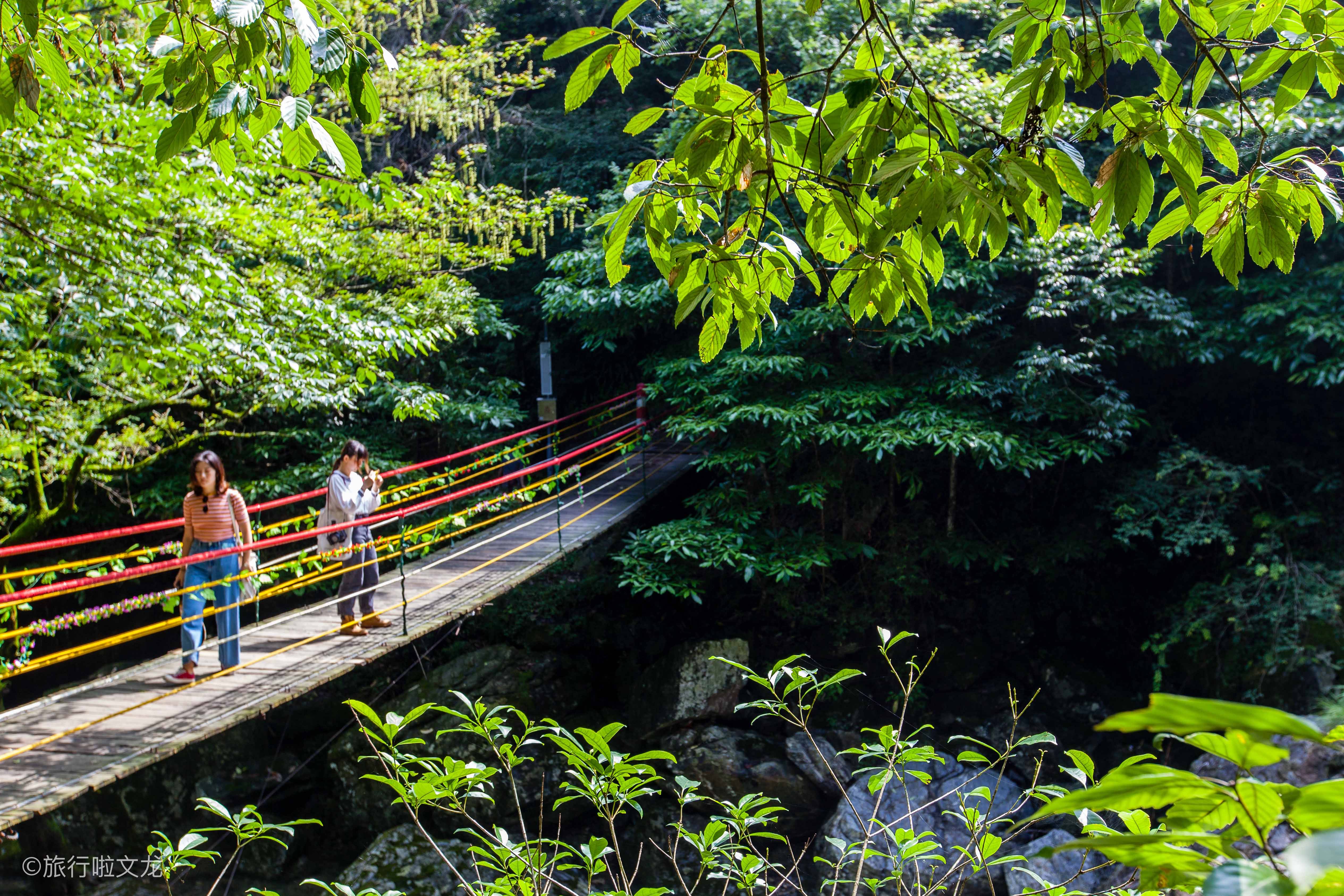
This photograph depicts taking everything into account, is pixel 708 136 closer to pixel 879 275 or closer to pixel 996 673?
pixel 879 275

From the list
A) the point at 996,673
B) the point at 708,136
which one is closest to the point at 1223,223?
the point at 708,136

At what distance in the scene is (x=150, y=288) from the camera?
3775mm

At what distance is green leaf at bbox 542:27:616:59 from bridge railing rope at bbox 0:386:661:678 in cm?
243

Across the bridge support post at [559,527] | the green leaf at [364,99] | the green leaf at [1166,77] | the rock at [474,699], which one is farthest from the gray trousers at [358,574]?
the green leaf at [1166,77]

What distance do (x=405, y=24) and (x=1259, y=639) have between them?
9.36 metres

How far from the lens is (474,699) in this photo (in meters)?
6.13

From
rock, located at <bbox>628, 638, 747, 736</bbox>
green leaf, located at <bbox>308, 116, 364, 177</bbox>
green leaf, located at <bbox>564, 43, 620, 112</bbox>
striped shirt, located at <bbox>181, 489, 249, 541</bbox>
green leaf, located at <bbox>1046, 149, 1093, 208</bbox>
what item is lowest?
rock, located at <bbox>628, 638, 747, 736</bbox>

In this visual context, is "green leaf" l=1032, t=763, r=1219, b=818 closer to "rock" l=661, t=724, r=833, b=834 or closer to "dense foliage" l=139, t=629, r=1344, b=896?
"dense foliage" l=139, t=629, r=1344, b=896

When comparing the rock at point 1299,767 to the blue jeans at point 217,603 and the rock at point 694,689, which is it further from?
the blue jeans at point 217,603

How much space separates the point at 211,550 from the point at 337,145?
2.93 meters

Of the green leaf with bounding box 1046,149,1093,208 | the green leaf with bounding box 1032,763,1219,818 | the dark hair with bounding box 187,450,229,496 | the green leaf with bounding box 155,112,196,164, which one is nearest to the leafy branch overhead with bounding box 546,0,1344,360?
the green leaf with bounding box 1046,149,1093,208

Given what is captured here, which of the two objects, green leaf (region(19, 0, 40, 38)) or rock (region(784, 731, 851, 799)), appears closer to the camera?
green leaf (region(19, 0, 40, 38))

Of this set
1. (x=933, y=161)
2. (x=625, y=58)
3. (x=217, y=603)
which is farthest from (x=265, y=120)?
(x=217, y=603)

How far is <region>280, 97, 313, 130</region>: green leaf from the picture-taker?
1.11m
